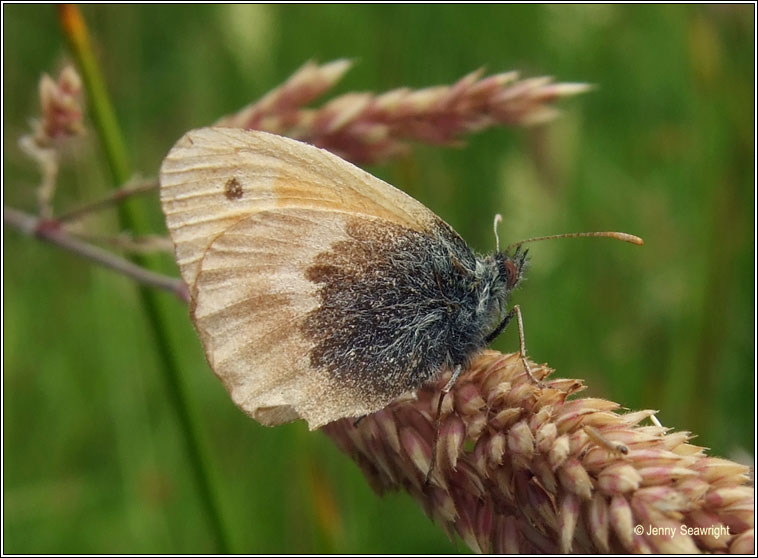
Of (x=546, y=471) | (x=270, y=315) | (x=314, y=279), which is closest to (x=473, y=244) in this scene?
(x=314, y=279)

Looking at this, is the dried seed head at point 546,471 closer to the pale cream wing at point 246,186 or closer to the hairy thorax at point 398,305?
the hairy thorax at point 398,305

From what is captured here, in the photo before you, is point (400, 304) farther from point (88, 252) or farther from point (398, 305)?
point (88, 252)

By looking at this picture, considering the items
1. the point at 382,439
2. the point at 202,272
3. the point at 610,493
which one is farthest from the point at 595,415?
the point at 202,272

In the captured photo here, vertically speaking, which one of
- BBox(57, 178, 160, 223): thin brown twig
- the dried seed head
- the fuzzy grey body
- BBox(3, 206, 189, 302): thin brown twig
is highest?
BBox(57, 178, 160, 223): thin brown twig

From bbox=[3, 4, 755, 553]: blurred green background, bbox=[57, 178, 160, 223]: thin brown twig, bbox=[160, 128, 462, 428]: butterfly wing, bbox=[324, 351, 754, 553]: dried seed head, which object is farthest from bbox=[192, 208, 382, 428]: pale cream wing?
bbox=[3, 4, 755, 553]: blurred green background

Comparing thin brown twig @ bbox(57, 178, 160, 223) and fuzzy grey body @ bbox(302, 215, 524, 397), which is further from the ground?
thin brown twig @ bbox(57, 178, 160, 223)

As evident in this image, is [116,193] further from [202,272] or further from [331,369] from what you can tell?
[331,369]

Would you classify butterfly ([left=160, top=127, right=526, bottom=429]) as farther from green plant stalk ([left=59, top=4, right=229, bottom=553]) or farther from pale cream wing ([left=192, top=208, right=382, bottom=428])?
green plant stalk ([left=59, top=4, right=229, bottom=553])
